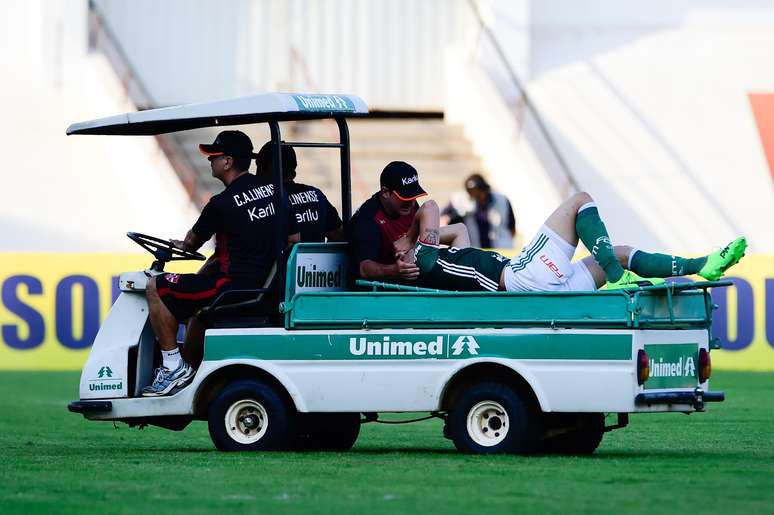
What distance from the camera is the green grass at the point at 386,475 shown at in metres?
7.88

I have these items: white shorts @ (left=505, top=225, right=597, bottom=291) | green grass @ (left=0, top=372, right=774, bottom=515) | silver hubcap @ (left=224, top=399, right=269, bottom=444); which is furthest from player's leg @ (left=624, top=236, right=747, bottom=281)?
silver hubcap @ (left=224, top=399, right=269, bottom=444)

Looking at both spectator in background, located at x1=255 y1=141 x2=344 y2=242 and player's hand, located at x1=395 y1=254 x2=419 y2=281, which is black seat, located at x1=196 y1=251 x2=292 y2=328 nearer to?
spectator in background, located at x1=255 y1=141 x2=344 y2=242

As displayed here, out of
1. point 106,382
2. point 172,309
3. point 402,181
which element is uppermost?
point 402,181

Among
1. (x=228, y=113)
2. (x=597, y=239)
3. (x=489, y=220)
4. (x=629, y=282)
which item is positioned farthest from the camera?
(x=489, y=220)

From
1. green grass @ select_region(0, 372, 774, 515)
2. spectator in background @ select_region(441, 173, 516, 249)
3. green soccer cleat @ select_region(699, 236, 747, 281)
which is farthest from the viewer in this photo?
spectator in background @ select_region(441, 173, 516, 249)

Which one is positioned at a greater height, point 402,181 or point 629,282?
point 402,181

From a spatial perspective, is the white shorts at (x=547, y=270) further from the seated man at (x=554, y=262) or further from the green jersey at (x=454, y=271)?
the green jersey at (x=454, y=271)

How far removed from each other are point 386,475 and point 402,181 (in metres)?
2.09

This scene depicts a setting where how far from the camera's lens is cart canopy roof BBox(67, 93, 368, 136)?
1059 centimetres

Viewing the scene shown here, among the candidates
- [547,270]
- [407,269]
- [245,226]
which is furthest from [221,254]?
[547,270]

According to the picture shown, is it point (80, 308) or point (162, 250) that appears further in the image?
point (80, 308)

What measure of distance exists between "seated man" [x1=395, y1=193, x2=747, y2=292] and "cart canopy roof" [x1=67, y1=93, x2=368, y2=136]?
922 mm

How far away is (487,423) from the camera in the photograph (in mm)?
9977

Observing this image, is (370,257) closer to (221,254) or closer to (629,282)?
(221,254)
